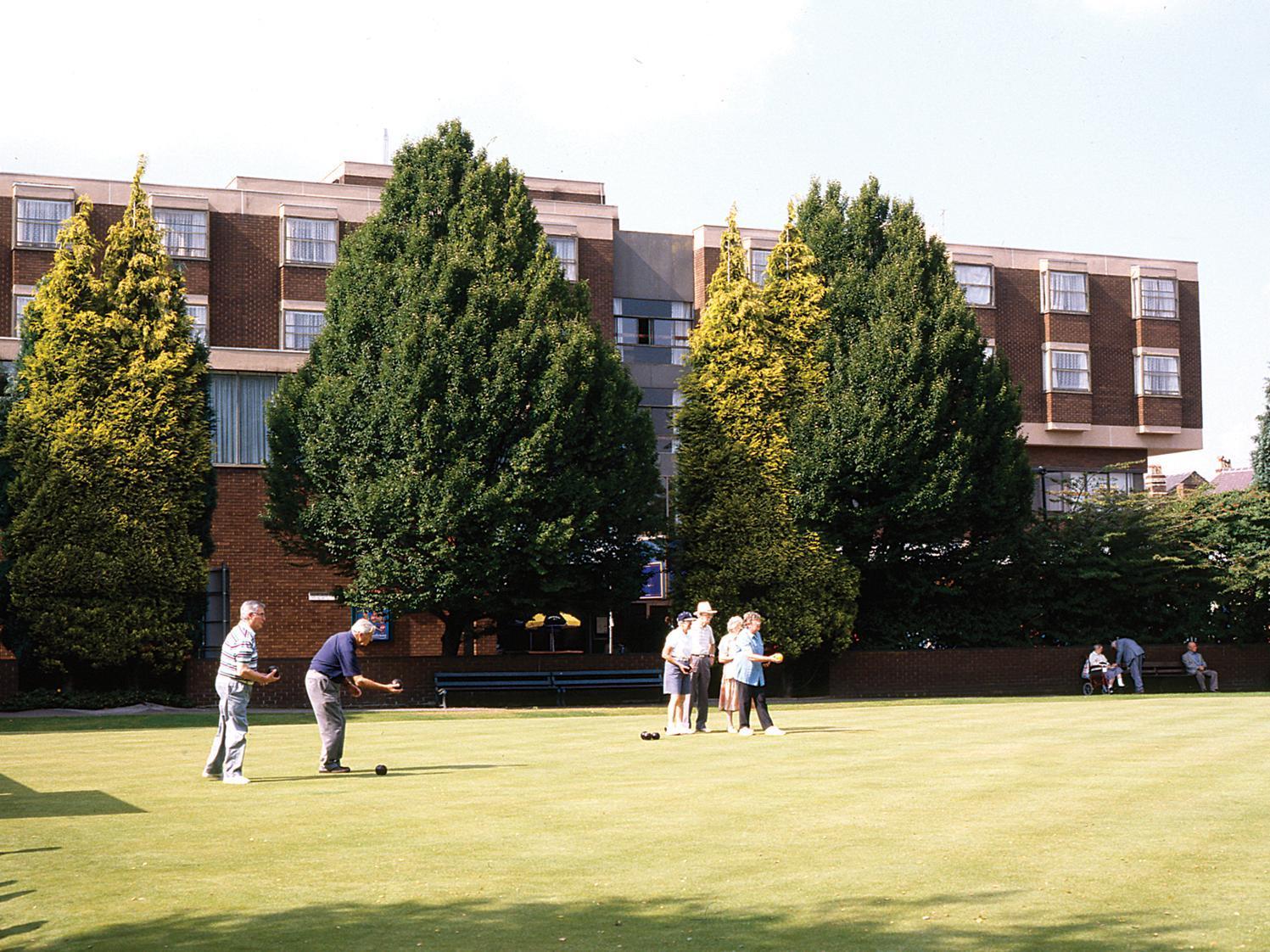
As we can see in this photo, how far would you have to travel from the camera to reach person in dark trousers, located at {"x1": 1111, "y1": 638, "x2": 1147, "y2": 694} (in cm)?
4066

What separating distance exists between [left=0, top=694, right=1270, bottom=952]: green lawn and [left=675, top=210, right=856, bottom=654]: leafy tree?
18552 mm

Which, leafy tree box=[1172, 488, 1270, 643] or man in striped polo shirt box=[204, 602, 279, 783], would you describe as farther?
leafy tree box=[1172, 488, 1270, 643]

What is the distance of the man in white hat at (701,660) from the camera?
22500 millimetres

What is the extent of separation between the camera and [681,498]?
39281 mm

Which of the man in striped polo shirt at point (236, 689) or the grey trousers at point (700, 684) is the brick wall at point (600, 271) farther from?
the man in striped polo shirt at point (236, 689)

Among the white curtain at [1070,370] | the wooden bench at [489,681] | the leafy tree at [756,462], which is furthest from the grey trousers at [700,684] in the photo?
the white curtain at [1070,370]

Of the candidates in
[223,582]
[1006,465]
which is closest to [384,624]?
[223,582]

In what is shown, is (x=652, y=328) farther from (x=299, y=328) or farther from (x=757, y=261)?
(x=299, y=328)

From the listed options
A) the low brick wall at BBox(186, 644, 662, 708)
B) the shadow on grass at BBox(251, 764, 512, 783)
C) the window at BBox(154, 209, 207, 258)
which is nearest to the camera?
the shadow on grass at BBox(251, 764, 512, 783)

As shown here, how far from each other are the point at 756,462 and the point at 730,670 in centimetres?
1722

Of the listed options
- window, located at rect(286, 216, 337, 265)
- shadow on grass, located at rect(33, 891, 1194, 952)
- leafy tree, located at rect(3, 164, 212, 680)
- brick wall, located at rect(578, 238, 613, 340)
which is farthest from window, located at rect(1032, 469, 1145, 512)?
shadow on grass, located at rect(33, 891, 1194, 952)

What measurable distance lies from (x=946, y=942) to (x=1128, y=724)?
17.0 m

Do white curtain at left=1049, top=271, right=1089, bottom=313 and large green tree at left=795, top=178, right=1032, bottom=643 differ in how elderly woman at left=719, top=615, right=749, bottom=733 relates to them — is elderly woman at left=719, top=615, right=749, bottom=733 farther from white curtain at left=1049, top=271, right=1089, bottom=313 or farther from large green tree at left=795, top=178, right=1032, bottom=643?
white curtain at left=1049, top=271, right=1089, bottom=313

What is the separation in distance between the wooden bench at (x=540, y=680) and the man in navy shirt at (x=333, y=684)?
1732 cm
